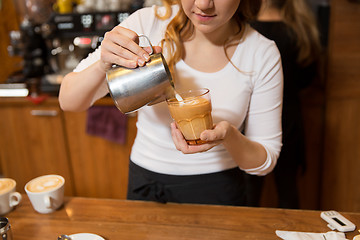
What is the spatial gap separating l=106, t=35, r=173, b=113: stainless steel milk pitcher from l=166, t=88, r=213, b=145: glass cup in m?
0.06

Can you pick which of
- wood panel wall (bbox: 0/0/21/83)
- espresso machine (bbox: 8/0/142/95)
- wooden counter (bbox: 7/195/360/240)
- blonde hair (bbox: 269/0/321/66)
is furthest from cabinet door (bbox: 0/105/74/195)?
blonde hair (bbox: 269/0/321/66)

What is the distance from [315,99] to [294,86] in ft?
0.90

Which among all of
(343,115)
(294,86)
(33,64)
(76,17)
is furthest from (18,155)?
(343,115)

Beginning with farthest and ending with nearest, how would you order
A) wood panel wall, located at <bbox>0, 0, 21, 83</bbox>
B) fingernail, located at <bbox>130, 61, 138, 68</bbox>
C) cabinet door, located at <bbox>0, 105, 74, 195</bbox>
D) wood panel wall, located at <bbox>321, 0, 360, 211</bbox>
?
wood panel wall, located at <bbox>0, 0, 21, 83</bbox> < cabinet door, located at <bbox>0, 105, 74, 195</bbox> < wood panel wall, located at <bbox>321, 0, 360, 211</bbox> < fingernail, located at <bbox>130, 61, 138, 68</bbox>

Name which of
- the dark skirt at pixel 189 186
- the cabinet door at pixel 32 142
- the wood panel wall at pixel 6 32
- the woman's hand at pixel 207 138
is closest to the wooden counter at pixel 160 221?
the dark skirt at pixel 189 186

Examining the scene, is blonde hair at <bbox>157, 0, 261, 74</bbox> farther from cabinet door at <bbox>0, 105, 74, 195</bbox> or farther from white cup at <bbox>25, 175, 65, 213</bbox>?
cabinet door at <bbox>0, 105, 74, 195</bbox>

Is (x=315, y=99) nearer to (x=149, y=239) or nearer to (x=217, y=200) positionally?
(x=217, y=200)

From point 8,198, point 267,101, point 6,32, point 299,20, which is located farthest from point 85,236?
point 6,32

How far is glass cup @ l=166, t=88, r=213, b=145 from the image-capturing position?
0.95m

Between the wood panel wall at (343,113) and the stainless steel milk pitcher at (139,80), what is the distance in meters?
1.58

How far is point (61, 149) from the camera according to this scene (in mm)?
2582

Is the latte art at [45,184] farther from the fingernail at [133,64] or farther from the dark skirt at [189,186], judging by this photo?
the fingernail at [133,64]

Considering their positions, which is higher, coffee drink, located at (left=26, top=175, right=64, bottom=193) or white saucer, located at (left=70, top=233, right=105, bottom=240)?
coffee drink, located at (left=26, top=175, right=64, bottom=193)

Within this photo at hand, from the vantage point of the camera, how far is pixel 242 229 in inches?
39.5
